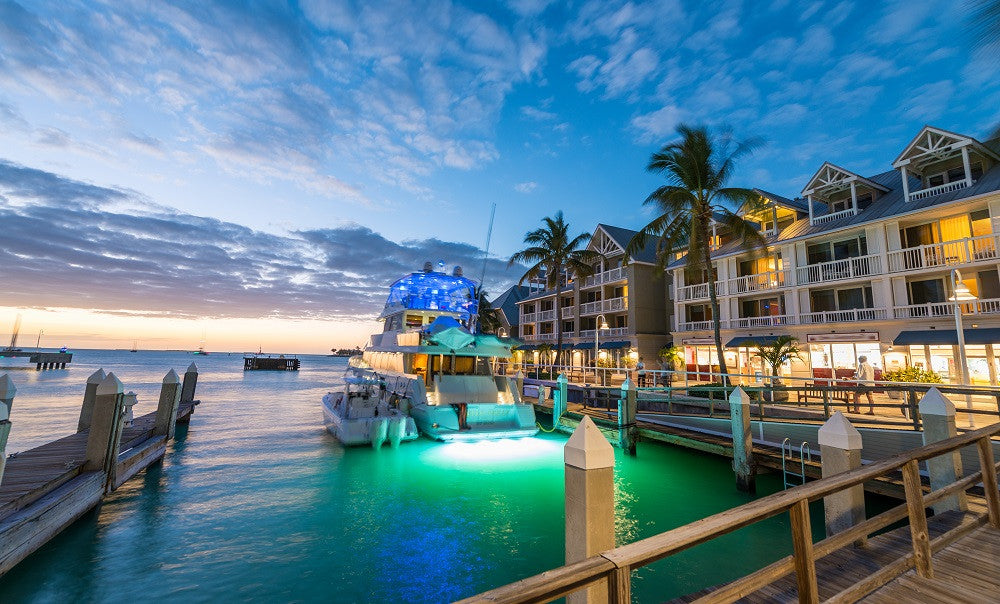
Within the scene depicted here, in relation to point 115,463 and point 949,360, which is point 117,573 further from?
point 949,360

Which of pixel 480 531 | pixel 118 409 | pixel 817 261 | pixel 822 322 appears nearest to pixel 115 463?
pixel 118 409

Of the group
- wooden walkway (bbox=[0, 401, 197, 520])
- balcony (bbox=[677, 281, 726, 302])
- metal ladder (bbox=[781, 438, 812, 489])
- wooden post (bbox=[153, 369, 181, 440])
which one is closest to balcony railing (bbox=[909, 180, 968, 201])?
balcony (bbox=[677, 281, 726, 302])

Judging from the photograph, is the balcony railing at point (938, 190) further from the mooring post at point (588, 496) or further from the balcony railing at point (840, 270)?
the mooring post at point (588, 496)

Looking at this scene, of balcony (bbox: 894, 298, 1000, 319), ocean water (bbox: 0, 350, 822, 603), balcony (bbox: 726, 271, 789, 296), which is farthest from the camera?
balcony (bbox: 726, 271, 789, 296)

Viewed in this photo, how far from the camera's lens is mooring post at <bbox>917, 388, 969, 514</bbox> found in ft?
18.5

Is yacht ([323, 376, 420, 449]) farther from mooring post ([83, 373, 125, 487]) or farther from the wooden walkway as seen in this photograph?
mooring post ([83, 373, 125, 487])

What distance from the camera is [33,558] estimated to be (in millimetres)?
6371

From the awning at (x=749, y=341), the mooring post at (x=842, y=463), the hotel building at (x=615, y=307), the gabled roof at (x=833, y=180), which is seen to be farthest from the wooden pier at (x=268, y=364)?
the mooring post at (x=842, y=463)

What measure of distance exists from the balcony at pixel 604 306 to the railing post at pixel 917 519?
28.1 m

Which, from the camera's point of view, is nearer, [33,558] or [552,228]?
[33,558]

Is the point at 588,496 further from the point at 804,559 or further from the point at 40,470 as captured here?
the point at 40,470

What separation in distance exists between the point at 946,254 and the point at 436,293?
22.5 meters

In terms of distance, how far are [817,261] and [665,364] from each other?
1022 cm

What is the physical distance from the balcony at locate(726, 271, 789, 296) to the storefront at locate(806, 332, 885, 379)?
133 inches
